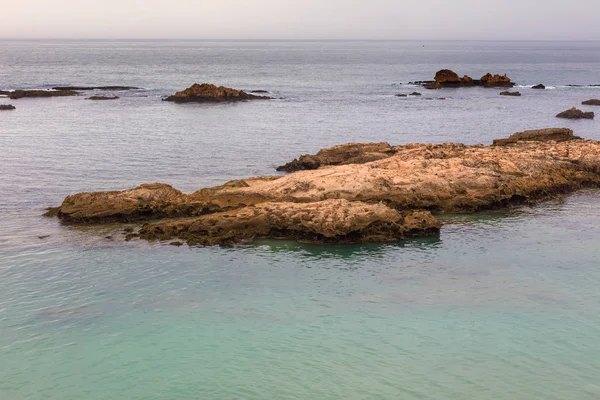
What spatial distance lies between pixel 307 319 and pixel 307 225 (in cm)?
695

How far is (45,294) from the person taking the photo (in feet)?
74.4

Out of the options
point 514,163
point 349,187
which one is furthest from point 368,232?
point 514,163

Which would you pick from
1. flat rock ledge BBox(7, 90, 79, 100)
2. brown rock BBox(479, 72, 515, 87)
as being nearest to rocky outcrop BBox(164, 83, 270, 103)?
flat rock ledge BBox(7, 90, 79, 100)

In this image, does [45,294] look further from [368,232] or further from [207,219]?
[368,232]

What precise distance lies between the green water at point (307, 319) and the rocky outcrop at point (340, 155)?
502 inches

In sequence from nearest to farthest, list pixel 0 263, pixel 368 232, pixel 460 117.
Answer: pixel 0 263 < pixel 368 232 < pixel 460 117

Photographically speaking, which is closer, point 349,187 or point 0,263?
point 0,263

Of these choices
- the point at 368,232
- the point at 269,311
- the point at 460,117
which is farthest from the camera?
the point at 460,117

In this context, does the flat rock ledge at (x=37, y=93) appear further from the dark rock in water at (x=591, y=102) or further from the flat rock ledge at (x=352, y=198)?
the dark rock in water at (x=591, y=102)

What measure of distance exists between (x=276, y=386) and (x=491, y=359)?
6.08m

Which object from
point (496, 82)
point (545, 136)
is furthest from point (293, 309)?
point (496, 82)

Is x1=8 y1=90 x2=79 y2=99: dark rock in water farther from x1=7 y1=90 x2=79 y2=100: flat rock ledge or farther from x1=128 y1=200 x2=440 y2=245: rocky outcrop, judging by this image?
x1=128 y1=200 x2=440 y2=245: rocky outcrop

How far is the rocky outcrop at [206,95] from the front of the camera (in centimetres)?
8325

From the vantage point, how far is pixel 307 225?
2725 cm
